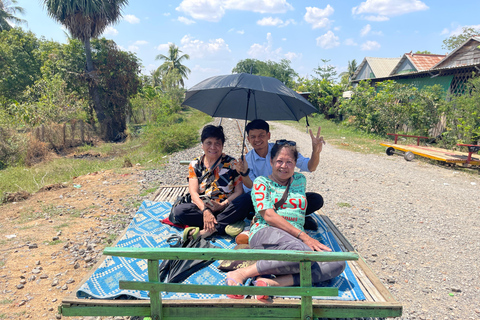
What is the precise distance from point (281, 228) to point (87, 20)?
21.3m

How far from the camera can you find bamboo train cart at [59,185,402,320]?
1877mm

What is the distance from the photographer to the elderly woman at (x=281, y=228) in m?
2.32

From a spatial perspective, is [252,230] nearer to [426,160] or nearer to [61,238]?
[61,238]

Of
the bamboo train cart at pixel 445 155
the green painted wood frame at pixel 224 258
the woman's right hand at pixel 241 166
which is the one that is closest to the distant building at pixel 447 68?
the bamboo train cart at pixel 445 155

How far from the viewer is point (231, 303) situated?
202cm

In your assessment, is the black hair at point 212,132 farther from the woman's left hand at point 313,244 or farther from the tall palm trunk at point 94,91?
the tall palm trunk at point 94,91

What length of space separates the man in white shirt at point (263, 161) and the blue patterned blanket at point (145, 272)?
362 millimetres

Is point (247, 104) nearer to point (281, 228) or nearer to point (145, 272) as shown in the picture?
point (281, 228)

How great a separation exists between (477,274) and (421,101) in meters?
11.8

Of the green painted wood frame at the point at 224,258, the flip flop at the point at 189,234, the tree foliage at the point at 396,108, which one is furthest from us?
the tree foliage at the point at 396,108

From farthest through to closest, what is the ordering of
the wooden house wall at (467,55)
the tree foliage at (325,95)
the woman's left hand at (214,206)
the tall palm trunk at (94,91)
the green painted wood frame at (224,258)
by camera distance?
the tree foliage at (325,95) → the tall palm trunk at (94,91) → the wooden house wall at (467,55) → the woman's left hand at (214,206) → the green painted wood frame at (224,258)

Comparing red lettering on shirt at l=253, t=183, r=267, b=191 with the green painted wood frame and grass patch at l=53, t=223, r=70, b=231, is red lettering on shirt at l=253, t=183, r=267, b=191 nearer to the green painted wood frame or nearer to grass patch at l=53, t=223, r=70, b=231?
the green painted wood frame

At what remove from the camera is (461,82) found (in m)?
13.2

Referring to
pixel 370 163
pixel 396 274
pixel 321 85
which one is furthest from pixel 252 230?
pixel 321 85
